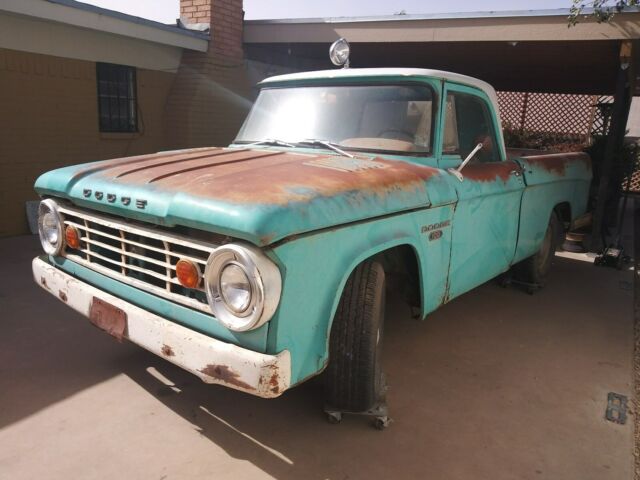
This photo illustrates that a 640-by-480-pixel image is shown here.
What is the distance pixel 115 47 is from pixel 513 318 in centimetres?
572

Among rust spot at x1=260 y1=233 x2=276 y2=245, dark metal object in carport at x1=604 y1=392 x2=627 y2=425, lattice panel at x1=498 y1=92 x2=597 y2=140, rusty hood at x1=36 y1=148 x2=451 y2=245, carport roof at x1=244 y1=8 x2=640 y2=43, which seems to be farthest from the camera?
lattice panel at x1=498 y1=92 x2=597 y2=140

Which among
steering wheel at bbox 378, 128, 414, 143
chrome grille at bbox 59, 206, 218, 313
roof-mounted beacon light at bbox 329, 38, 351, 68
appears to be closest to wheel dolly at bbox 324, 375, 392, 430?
chrome grille at bbox 59, 206, 218, 313

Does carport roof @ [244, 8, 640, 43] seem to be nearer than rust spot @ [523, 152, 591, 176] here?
No

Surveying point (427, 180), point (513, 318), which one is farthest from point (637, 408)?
point (427, 180)

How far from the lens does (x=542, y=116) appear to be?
14.0 m

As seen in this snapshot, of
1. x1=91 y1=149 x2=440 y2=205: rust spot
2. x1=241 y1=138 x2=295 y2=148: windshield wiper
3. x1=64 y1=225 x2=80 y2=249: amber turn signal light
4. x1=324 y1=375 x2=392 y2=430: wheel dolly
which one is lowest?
x1=324 y1=375 x2=392 y2=430: wheel dolly

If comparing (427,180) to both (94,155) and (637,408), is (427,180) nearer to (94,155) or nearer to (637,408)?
(637,408)

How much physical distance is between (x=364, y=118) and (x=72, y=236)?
187cm

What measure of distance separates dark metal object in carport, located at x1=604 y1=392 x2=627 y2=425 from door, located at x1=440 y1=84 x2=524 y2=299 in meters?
1.07

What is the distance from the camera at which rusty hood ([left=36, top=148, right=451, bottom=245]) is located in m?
2.04

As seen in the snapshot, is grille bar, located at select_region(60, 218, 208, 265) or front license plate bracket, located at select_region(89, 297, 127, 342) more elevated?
grille bar, located at select_region(60, 218, 208, 265)

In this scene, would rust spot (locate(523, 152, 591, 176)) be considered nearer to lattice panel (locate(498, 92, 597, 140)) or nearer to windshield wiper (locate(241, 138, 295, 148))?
windshield wiper (locate(241, 138, 295, 148))

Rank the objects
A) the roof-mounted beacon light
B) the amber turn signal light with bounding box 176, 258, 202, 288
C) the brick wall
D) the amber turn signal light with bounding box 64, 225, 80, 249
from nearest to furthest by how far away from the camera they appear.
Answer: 1. the amber turn signal light with bounding box 176, 258, 202, 288
2. the amber turn signal light with bounding box 64, 225, 80, 249
3. the roof-mounted beacon light
4. the brick wall

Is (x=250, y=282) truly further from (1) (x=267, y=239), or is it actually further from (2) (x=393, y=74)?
(2) (x=393, y=74)
